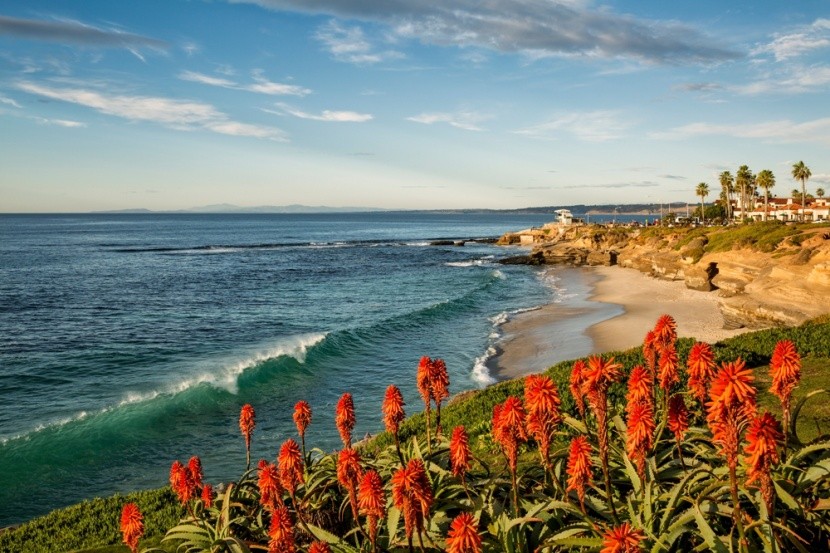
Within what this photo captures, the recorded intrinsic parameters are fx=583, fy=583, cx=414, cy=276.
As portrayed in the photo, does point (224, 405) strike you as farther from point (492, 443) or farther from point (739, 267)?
point (739, 267)

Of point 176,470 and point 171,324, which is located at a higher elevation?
point 176,470

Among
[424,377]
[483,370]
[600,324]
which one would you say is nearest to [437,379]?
[424,377]

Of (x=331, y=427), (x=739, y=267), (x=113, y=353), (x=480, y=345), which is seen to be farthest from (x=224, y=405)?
(x=739, y=267)

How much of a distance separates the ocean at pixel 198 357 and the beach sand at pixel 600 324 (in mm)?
2078

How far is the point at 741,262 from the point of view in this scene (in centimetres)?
4956

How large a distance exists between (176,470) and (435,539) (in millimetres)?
3381

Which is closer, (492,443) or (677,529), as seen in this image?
(677,529)

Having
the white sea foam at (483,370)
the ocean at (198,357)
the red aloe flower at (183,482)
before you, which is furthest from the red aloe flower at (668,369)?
the white sea foam at (483,370)

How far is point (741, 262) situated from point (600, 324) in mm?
16776

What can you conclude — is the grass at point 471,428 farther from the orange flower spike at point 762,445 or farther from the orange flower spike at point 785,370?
the orange flower spike at point 762,445

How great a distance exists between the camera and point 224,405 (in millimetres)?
27438

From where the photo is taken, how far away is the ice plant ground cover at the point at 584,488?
469cm

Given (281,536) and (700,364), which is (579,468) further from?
(281,536)

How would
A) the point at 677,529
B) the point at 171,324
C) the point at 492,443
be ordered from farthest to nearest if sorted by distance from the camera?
the point at 171,324 → the point at 492,443 → the point at 677,529
